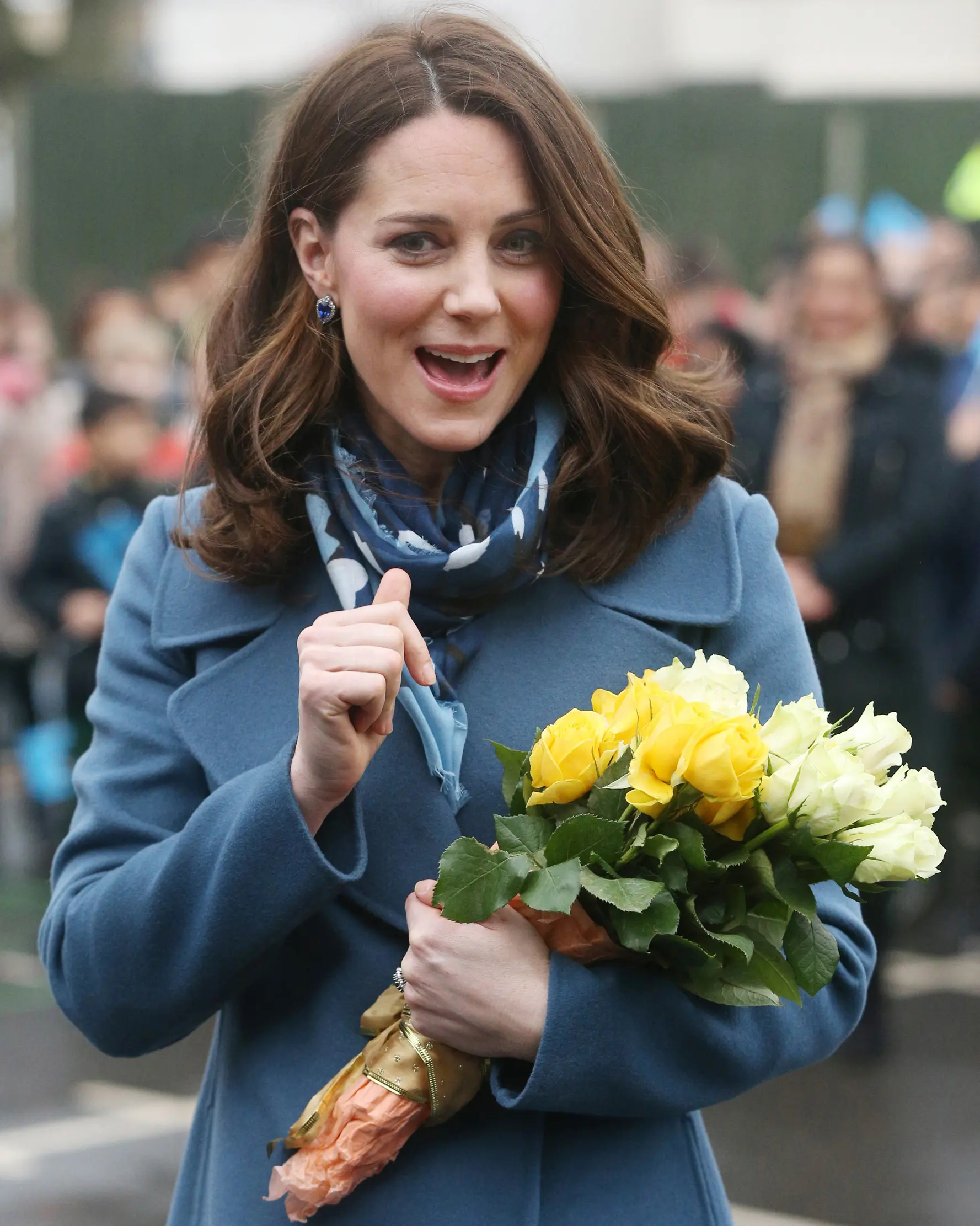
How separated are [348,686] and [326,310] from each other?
0.56 m

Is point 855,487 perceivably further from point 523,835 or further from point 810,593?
point 523,835


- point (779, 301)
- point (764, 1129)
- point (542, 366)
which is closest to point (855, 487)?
point (764, 1129)

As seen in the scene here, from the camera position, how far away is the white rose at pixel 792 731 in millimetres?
1676

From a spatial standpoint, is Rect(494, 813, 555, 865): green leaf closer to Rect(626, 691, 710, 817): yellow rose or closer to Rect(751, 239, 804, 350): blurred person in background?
Rect(626, 691, 710, 817): yellow rose

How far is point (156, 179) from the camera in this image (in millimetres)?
12875

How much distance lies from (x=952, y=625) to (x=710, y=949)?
4.87 m

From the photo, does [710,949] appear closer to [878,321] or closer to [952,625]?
[878,321]

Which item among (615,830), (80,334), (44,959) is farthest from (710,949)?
(80,334)

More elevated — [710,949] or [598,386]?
[598,386]

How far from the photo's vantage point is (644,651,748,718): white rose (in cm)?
170

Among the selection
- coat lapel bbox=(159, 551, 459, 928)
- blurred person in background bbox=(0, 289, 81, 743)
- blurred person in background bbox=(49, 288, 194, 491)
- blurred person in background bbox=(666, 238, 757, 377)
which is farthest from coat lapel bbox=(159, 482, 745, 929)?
blurred person in background bbox=(0, 289, 81, 743)

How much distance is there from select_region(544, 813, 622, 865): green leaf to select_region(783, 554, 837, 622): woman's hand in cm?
339

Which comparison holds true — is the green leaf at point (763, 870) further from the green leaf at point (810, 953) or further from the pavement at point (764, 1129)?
the pavement at point (764, 1129)

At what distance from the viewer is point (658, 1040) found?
5.83 ft
